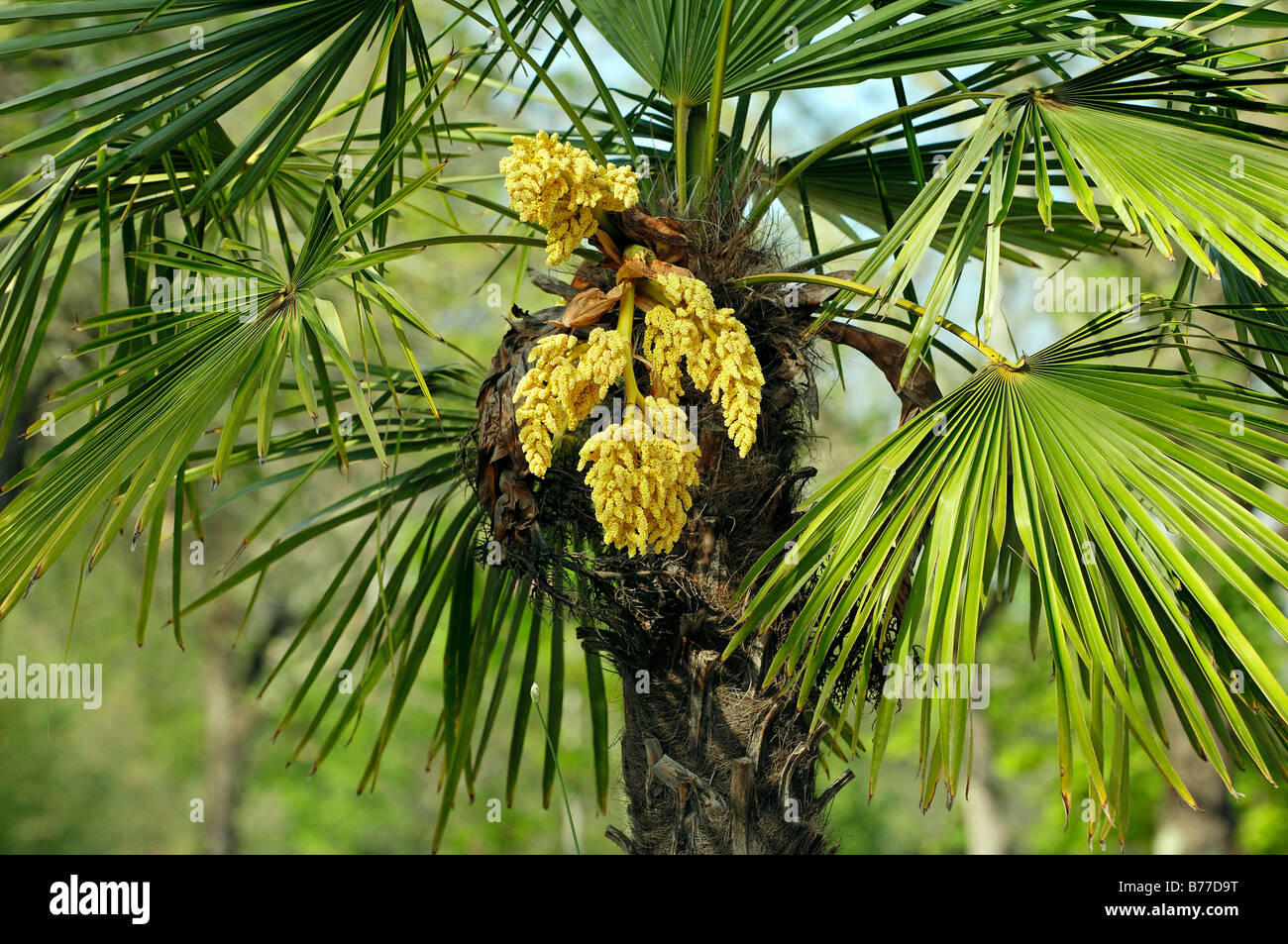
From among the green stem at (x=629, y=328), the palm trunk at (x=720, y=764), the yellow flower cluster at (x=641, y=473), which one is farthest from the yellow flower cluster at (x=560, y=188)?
the palm trunk at (x=720, y=764)

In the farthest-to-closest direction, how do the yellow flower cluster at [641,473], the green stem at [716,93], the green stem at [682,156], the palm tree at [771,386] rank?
the green stem at [682,156], the green stem at [716,93], the yellow flower cluster at [641,473], the palm tree at [771,386]

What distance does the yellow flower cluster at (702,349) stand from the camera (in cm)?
210

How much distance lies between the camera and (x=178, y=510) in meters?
2.48

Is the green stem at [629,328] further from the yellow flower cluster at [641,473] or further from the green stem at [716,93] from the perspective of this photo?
the green stem at [716,93]

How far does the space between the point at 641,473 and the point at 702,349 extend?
13.6 inches

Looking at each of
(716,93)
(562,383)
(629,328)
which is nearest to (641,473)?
(562,383)

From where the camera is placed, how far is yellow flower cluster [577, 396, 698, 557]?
6.45 ft

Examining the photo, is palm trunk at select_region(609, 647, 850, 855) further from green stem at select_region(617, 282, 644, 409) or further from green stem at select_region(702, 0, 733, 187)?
green stem at select_region(702, 0, 733, 187)

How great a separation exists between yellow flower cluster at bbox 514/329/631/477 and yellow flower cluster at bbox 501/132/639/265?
201 mm

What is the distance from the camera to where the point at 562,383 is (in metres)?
2.04

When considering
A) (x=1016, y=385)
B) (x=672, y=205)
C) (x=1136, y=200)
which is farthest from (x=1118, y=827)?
(x=672, y=205)

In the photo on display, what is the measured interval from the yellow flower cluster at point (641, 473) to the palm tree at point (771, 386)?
0.02m

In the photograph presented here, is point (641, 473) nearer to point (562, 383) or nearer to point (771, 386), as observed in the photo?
point (562, 383)

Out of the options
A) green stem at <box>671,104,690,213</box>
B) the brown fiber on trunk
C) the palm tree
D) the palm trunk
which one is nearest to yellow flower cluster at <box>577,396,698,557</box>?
the palm tree
